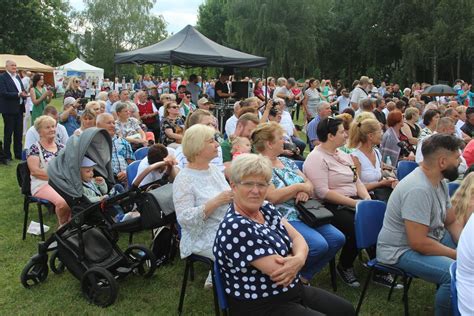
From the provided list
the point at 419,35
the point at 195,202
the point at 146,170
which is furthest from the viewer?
the point at 419,35

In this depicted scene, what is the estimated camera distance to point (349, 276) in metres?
4.16

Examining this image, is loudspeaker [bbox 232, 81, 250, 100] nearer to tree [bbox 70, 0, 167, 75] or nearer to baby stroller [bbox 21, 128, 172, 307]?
baby stroller [bbox 21, 128, 172, 307]

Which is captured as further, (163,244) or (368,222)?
(163,244)

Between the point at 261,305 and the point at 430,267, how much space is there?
131 centimetres

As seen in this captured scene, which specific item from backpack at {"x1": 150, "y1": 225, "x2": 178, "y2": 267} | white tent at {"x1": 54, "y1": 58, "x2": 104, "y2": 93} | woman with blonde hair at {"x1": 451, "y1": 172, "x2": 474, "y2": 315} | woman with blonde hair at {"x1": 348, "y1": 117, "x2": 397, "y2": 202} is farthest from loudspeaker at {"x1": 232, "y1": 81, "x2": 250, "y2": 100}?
white tent at {"x1": 54, "y1": 58, "x2": 104, "y2": 93}

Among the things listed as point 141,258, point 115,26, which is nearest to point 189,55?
point 141,258

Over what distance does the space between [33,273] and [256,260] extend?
2394 millimetres

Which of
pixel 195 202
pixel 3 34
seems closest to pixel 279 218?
pixel 195 202

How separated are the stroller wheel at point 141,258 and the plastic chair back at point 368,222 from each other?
5.76 feet

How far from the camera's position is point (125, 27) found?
161 ft

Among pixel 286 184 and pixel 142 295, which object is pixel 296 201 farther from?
pixel 142 295

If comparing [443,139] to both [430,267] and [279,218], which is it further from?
[279,218]

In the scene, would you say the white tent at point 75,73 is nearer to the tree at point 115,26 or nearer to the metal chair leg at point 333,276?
the tree at point 115,26

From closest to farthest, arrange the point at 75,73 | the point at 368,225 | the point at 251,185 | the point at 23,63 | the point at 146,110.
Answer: the point at 251,185, the point at 368,225, the point at 146,110, the point at 23,63, the point at 75,73
